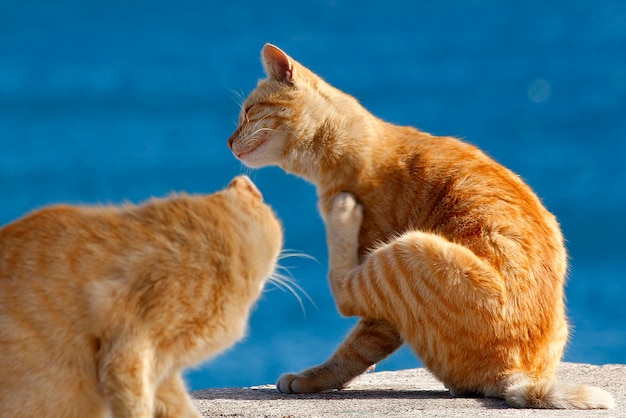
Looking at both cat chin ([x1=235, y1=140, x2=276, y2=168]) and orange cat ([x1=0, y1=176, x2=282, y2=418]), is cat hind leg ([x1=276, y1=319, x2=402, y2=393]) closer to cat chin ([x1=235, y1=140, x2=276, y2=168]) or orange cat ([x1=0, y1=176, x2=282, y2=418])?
cat chin ([x1=235, y1=140, x2=276, y2=168])

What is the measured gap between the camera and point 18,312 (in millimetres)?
2717

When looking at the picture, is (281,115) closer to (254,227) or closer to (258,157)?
(258,157)

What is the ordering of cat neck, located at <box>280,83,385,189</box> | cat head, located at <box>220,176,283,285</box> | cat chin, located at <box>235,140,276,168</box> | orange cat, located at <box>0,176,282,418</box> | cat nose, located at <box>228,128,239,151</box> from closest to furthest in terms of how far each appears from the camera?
1. orange cat, located at <box>0,176,282,418</box>
2. cat head, located at <box>220,176,283,285</box>
3. cat neck, located at <box>280,83,385,189</box>
4. cat chin, located at <box>235,140,276,168</box>
5. cat nose, located at <box>228,128,239,151</box>

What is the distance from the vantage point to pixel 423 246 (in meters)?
4.39

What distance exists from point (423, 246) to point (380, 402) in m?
0.81

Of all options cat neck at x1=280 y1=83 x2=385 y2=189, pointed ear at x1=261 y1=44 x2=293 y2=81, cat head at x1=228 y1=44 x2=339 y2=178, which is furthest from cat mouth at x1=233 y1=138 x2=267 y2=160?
pointed ear at x1=261 y1=44 x2=293 y2=81

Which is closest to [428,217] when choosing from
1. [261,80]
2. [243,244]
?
[261,80]

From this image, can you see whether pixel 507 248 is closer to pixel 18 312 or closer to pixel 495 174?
pixel 495 174

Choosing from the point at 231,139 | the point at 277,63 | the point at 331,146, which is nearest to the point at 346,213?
the point at 331,146

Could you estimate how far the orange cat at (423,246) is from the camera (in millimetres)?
4344

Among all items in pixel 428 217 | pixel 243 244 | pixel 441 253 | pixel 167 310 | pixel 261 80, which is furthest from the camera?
pixel 261 80

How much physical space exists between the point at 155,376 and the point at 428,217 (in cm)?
235

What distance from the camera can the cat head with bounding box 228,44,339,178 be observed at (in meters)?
4.97

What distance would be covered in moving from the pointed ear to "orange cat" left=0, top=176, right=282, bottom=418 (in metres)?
2.33
